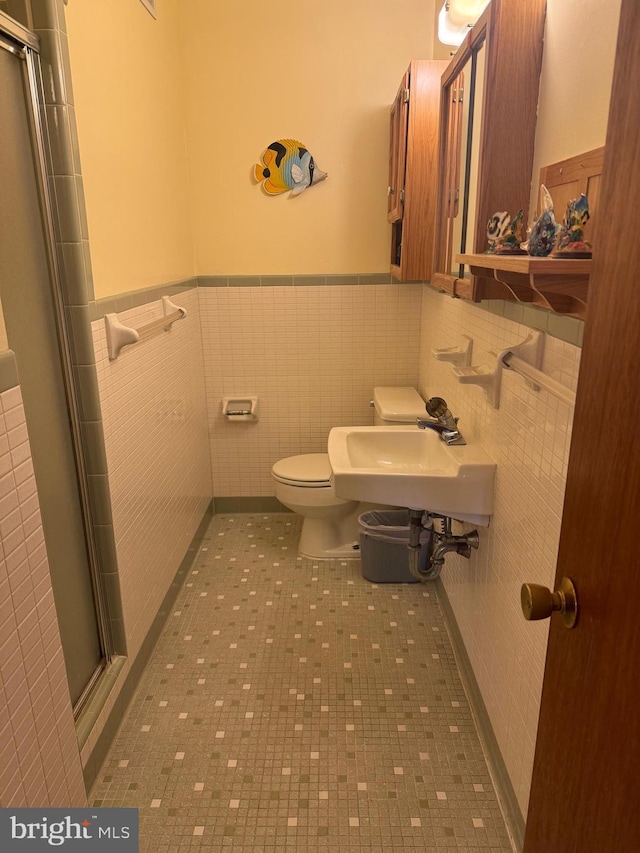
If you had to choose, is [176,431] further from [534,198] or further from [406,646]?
[534,198]

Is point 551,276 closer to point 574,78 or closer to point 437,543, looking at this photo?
point 574,78

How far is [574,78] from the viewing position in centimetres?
112

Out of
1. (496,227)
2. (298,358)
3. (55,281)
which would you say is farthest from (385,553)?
(55,281)

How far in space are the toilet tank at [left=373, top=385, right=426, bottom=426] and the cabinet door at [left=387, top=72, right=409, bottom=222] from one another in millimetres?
848

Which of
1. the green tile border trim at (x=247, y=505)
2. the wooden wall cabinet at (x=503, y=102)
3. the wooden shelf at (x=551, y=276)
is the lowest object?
the green tile border trim at (x=247, y=505)

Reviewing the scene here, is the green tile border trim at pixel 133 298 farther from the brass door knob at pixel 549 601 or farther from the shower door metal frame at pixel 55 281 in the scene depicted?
the brass door knob at pixel 549 601

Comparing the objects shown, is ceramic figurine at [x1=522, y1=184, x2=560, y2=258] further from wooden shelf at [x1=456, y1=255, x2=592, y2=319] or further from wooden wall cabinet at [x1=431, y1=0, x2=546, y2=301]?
wooden wall cabinet at [x1=431, y1=0, x2=546, y2=301]

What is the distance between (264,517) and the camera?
3215 millimetres

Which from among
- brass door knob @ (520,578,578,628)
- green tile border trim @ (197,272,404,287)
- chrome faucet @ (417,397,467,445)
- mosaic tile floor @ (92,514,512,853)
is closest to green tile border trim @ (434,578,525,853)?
mosaic tile floor @ (92,514,512,853)

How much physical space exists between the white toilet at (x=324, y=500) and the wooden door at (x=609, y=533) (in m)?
1.85

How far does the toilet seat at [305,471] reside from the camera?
8.58ft

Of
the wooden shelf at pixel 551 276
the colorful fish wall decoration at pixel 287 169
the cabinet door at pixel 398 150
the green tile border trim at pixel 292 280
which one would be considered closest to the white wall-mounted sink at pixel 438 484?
the wooden shelf at pixel 551 276

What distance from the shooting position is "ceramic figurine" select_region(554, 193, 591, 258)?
90 centimetres

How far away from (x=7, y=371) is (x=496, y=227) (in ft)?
3.47
